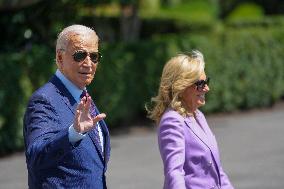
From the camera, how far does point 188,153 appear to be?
4078 millimetres

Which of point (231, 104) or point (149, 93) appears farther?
point (231, 104)

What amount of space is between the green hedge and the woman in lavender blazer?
7.39 meters

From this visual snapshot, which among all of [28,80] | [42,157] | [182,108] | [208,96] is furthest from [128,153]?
[42,157]

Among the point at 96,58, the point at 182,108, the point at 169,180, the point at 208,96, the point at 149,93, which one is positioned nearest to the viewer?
the point at 96,58

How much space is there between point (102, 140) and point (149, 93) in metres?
10.7

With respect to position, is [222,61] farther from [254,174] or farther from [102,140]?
[102,140]

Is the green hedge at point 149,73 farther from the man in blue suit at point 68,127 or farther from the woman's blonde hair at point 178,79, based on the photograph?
the man in blue suit at point 68,127

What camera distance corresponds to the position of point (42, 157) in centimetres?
328

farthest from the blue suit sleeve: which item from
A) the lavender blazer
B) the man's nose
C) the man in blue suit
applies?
the lavender blazer

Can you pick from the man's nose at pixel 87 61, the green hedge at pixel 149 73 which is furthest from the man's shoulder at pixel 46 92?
the green hedge at pixel 149 73

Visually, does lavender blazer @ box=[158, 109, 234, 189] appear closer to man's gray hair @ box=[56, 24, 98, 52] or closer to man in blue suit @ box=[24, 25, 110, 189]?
man in blue suit @ box=[24, 25, 110, 189]

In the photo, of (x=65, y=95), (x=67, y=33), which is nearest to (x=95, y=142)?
(x=65, y=95)

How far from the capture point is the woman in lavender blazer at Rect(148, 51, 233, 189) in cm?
403

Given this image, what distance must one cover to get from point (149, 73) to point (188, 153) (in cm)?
1026
